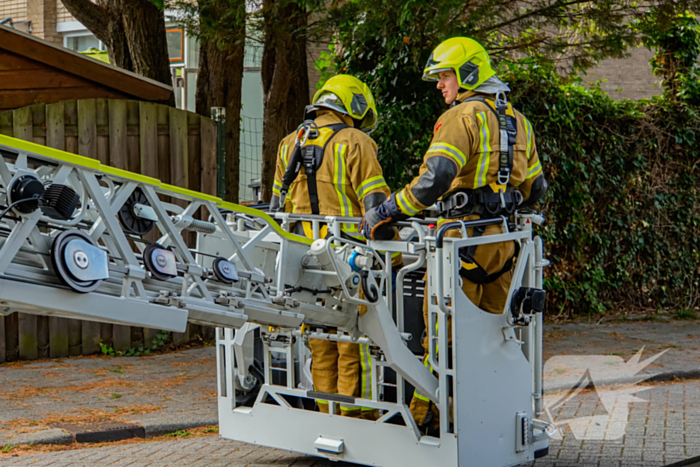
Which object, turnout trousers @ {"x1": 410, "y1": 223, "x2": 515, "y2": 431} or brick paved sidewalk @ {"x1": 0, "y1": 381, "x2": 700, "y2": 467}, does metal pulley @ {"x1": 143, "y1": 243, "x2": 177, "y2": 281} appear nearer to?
turnout trousers @ {"x1": 410, "y1": 223, "x2": 515, "y2": 431}

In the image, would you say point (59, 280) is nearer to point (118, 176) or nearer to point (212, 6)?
point (118, 176)

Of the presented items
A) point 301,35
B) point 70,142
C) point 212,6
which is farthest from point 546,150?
point 70,142

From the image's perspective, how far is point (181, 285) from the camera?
3432mm

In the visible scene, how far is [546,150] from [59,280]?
23.7ft

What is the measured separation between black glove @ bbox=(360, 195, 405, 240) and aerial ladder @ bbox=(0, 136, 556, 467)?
5 cm

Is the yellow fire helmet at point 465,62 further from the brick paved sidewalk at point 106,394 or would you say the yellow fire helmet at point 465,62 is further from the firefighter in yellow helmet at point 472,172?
the brick paved sidewalk at point 106,394

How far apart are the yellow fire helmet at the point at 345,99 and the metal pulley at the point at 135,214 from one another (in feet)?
5.84

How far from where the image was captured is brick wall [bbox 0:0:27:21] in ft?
69.6

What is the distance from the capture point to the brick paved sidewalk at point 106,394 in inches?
219

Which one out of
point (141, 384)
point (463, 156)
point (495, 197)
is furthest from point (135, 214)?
point (141, 384)

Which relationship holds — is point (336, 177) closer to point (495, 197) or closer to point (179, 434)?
point (495, 197)

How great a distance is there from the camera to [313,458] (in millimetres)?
4875

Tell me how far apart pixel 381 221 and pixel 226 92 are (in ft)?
18.2

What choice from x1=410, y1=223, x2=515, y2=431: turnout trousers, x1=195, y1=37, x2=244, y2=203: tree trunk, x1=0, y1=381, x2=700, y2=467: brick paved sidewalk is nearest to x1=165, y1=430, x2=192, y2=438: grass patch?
x1=0, y1=381, x2=700, y2=467: brick paved sidewalk
